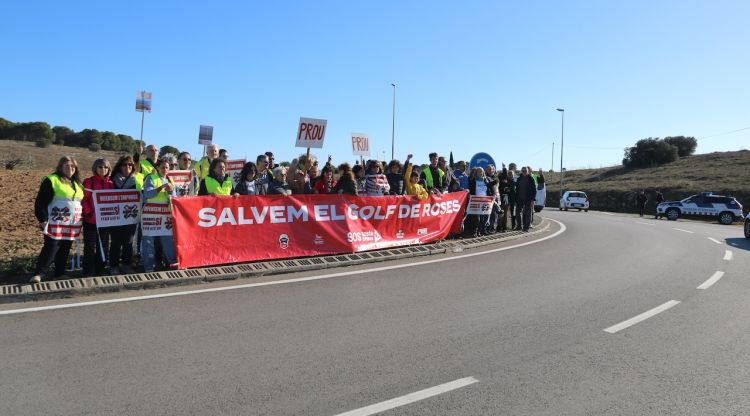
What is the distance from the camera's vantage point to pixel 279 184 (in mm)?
9398

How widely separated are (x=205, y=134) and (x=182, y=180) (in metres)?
3.99

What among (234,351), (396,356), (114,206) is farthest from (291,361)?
(114,206)

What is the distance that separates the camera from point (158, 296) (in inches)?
254

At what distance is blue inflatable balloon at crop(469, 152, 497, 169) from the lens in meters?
16.0

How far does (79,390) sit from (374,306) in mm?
3333

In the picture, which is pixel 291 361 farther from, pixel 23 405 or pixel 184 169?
pixel 184 169

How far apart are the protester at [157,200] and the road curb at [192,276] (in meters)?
0.49

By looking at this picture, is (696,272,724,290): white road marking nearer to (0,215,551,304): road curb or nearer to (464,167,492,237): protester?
(0,215,551,304): road curb

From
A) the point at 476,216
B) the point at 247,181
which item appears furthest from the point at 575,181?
the point at 247,181

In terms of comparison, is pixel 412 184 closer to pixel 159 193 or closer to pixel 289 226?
pixel 289 226

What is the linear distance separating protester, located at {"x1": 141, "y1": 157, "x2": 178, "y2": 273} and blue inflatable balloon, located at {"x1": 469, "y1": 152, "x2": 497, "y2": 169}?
1025 cm

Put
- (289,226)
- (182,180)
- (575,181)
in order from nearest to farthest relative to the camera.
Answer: (182,180), (289,226), (575,181)

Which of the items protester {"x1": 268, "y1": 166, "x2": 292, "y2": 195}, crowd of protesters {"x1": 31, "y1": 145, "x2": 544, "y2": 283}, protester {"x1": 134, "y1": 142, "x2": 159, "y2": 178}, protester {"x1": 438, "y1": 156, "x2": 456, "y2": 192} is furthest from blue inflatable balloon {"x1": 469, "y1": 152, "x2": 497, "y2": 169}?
protester {"x1": 134, "y1": 142, "x2": 159, "y2": 178}

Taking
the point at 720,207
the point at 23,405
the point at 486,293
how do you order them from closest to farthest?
the point at 23,405, the point at 486,293, the point at 720,207
